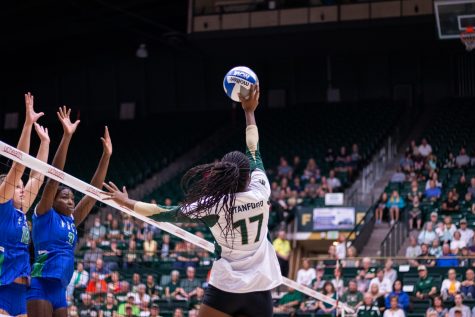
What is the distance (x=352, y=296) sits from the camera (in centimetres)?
1745

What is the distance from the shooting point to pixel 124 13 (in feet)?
114

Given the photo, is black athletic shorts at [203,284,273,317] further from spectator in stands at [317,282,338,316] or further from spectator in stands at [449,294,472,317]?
spectator in stands at [317,282,338,316]

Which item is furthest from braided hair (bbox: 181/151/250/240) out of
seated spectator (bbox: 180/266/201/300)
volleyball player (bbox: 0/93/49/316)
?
seated spectator (bbox: 180/266/201/300)

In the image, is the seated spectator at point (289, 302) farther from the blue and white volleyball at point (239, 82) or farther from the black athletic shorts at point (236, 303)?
the black athletic shorts at point (236, 303)

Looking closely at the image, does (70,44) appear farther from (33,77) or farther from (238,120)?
(238,120)

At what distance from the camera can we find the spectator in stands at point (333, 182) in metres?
25.3

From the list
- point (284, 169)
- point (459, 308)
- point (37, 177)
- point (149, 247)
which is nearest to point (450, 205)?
point (459, 308)

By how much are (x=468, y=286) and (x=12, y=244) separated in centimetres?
1102

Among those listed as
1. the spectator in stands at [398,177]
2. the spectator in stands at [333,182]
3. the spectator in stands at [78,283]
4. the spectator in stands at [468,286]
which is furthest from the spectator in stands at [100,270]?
the spectator in stands at [398,177]

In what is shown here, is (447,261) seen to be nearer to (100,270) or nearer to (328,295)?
(328,295)

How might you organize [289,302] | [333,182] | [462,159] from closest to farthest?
1. [289,302]
2. [462,159]
3. [333,182]

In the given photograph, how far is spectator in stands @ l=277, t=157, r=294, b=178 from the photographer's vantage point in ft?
87.9

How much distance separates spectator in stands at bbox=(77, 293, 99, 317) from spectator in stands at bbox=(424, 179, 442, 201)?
1007 cm

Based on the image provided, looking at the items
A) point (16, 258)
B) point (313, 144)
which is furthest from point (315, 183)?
point (16, 258)
